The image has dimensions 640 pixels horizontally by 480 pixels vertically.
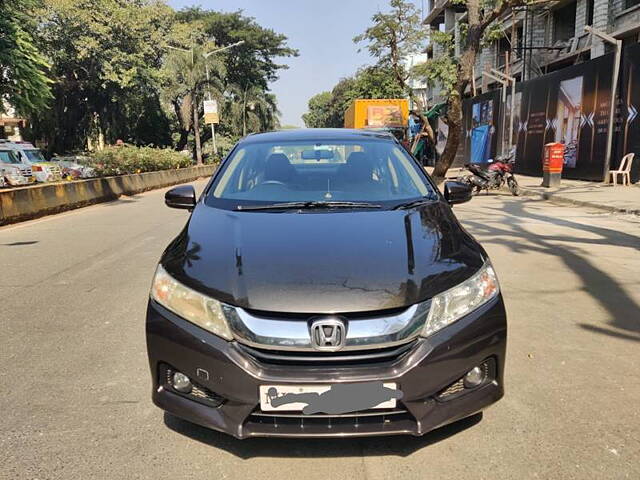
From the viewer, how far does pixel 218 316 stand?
7.39 ft

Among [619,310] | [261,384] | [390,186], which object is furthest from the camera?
[619,310]

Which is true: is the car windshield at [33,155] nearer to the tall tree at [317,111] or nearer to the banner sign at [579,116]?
the banner sign at [579,116]

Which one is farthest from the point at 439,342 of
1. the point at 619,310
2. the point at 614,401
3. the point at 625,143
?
the point at 625,143

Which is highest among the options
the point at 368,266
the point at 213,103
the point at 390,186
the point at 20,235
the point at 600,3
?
the point at 600,3

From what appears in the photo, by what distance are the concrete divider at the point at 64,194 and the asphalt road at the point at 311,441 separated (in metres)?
5.18

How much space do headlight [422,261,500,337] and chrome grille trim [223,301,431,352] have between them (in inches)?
2.8

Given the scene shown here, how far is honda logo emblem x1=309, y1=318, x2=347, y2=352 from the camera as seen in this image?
7.00 feet

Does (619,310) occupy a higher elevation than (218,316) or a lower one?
lower

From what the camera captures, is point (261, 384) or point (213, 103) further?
point (213, 103)

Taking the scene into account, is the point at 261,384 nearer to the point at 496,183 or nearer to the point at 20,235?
the point at 20,235

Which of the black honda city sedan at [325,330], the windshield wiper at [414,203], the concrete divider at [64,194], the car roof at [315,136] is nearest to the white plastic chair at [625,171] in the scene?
the car roof at [315,136]

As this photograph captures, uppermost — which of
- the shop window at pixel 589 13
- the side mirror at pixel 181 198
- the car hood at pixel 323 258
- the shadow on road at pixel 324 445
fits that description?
the shop window at pixel 589 13

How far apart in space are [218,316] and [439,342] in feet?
3.14

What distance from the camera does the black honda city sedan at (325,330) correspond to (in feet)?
7.03
